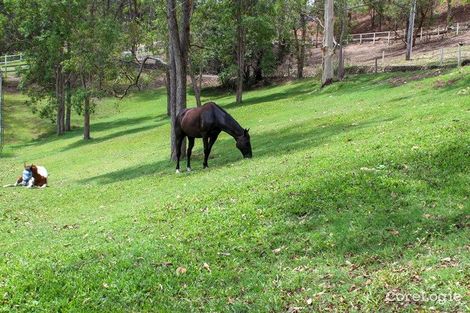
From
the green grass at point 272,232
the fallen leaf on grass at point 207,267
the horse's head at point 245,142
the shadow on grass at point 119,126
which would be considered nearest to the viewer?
the green grass at point 272,232

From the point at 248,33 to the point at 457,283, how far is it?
43268 millimetres

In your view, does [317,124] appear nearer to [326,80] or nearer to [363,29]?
[326,80]

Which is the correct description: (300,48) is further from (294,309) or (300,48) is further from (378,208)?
(294,309)

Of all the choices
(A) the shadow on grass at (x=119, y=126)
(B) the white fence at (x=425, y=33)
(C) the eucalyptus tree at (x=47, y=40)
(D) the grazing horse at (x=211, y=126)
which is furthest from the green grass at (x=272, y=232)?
(B) the white fence at (x=425, y=33)

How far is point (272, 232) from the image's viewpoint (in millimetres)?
8461

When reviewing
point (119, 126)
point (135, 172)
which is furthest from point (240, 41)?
point (135, 172)

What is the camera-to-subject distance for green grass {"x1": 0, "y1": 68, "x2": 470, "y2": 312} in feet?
21.1

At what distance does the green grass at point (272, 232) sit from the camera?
21.1ft

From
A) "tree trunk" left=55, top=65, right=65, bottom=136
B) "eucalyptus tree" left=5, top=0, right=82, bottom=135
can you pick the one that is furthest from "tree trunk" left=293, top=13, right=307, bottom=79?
"tree trunk" left=55, top=65, right=65, bottom=136

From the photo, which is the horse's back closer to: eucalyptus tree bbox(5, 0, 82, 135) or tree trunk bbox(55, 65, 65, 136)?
eucalyptus tree bbox(5, 0, 82, 135)

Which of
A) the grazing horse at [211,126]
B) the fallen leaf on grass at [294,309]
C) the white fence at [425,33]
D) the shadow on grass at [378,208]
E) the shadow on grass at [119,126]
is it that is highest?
the white fence at [425,33]

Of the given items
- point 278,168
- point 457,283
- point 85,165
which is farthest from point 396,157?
point 85,165

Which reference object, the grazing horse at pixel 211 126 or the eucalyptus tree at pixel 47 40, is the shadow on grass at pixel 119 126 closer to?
the eucalyptus tree at pixel 47 40

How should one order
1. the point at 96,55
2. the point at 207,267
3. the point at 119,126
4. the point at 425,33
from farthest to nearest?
1. the point at 425,33
2. the point at 119,126
3. the point at 96,55
4. the point at 207,267
